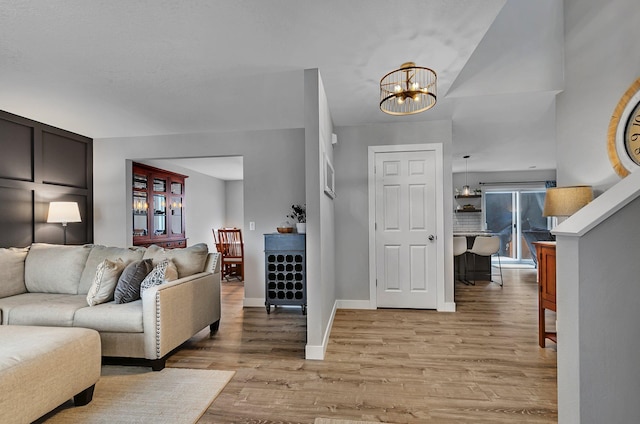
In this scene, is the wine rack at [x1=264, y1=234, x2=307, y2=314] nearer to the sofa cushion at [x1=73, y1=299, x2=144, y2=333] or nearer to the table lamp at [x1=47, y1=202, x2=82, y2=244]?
the sofa cushion at [x1=73, y1=299, x2=144, y2=333]

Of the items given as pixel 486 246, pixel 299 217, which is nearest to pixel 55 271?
pixel 299 217

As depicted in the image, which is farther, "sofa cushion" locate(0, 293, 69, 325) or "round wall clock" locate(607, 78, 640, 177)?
"sofa cushion" locate(0, 293, 69, 325)

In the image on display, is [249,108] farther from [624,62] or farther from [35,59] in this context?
[624,62]

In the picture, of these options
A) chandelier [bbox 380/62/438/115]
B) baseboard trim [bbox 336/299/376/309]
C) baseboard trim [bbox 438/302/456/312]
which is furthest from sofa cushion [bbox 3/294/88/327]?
baseboard trim [bbox 438/302/456/312]

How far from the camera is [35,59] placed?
234cm

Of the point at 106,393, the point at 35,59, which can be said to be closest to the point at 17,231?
the point at 35,59

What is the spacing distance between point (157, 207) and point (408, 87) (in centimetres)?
487

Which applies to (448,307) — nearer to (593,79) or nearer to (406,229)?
(406,229)

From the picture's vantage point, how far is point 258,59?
2361 mm

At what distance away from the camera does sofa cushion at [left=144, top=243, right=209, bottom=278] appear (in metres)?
2.86

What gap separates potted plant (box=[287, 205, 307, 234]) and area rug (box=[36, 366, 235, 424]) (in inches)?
75.2

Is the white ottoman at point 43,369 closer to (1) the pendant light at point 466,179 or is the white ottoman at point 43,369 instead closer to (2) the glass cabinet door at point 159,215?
(2) the glass cabinet door at point 159,215

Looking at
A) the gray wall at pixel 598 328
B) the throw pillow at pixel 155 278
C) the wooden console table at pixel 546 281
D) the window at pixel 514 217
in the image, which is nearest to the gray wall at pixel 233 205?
the throw pillow at pixel 155 278

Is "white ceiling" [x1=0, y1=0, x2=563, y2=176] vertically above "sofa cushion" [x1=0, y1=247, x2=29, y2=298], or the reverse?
"white ceiling" [x1=0, y1=0, x2=563, y2=176]
